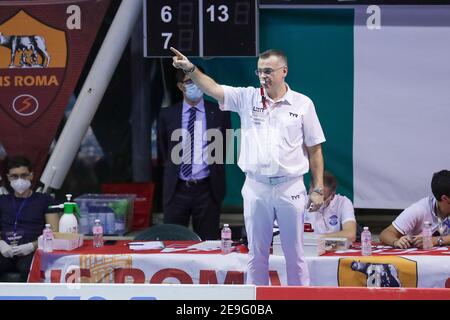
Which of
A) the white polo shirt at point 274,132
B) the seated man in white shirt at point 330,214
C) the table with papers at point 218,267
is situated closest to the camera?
the white polo shirt at point 274,132

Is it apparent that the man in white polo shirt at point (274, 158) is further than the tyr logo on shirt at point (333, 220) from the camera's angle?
No

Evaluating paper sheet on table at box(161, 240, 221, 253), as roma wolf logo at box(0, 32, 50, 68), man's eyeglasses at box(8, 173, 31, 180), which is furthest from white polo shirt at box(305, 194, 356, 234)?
as roma wolf logo at box(0, 32, 50, 68)

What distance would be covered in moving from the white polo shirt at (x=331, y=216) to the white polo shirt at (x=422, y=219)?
1.27ft

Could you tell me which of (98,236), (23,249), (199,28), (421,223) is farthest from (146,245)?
(199,28)

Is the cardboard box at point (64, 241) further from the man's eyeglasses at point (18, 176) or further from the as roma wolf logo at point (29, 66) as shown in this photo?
the as roma wolf logo at point (29, 66)

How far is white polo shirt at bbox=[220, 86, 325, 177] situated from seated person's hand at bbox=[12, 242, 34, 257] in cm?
184

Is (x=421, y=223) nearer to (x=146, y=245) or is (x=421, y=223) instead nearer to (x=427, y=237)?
(x=427, y=237)

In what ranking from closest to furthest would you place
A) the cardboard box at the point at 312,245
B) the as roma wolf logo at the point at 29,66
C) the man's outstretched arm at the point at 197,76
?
the man's outstretched arm at the point at 197,76
the cardboard box at the point at 312,245
the as roma wolf logo at the point at 29,66

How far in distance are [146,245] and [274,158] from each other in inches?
48.1

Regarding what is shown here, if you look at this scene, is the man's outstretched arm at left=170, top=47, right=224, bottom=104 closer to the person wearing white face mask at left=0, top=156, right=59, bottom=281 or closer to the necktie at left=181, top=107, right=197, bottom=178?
the necktie at left=181, top=107, right=197, bottom=178

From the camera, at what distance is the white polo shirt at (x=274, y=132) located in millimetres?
5793

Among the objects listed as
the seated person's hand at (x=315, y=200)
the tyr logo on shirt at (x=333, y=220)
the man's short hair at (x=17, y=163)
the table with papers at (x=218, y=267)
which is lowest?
the table with papers at (x=218, y=267)

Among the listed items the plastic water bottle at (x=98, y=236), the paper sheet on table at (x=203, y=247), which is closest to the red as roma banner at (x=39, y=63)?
the plastic water bottle at (x=98, y=236)
